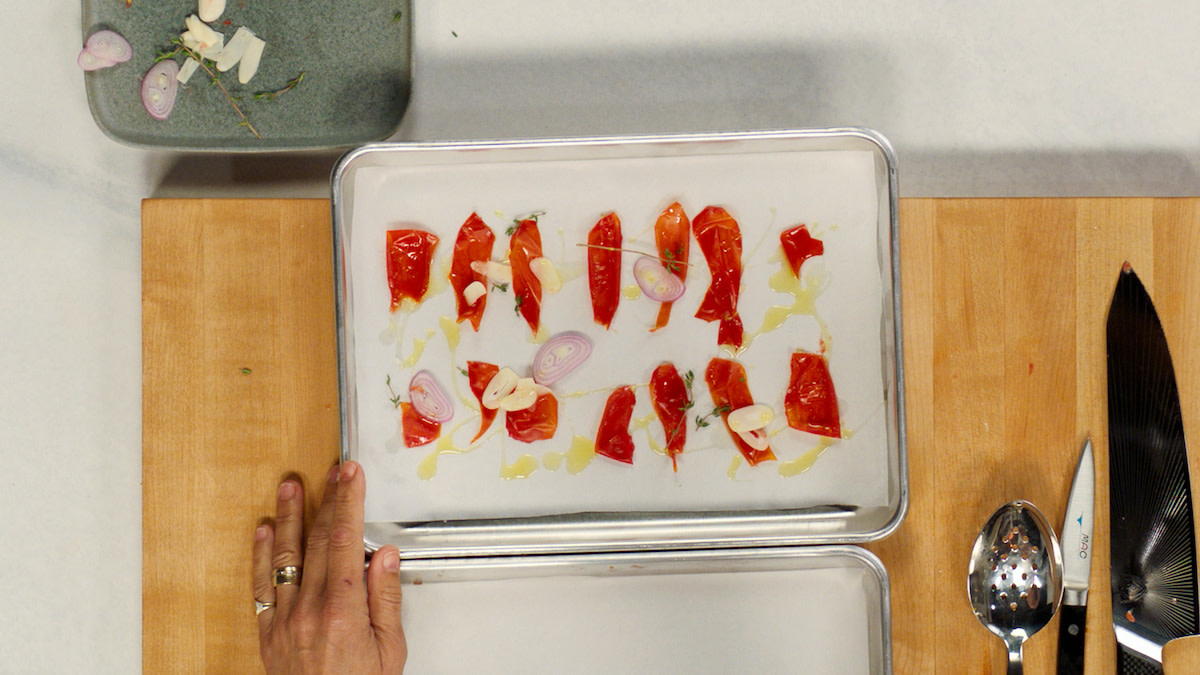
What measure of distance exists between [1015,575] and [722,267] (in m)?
0.33

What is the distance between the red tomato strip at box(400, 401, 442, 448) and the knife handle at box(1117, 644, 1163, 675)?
22.2 inches

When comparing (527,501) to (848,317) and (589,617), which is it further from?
(848,317)

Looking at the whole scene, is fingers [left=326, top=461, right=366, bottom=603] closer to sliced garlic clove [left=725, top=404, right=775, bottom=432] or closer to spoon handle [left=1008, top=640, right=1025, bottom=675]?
sliced garlic clove [left=725, top=404, right=775, bottom=432]

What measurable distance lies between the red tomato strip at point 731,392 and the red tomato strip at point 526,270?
143mm

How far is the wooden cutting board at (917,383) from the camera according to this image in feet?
2.03

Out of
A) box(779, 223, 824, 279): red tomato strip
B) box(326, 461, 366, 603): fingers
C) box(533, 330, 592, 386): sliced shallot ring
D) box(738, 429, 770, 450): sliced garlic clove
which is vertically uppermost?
box(779, 223, 824, 279): red tomato strip

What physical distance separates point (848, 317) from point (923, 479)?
0.48 ft

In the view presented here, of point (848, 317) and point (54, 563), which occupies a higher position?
point (848, 317)

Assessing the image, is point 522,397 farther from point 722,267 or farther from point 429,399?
point 722,267

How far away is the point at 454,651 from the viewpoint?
2.02 ft

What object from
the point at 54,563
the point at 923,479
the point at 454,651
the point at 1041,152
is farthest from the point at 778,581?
the point at 54,563

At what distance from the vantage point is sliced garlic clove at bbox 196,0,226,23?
657 mm

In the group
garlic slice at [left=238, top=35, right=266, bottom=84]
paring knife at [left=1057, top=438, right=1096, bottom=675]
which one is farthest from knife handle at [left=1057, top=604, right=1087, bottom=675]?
garlic slice at [left=238, top=35, right=266, bottom=84]

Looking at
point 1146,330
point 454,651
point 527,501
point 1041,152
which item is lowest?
point 454,651
